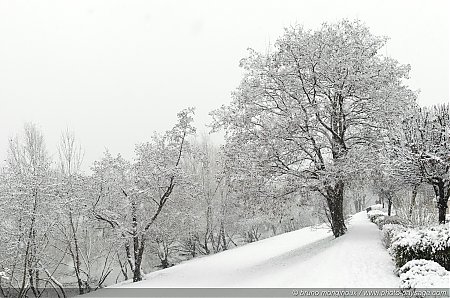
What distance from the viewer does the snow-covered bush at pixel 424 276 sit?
26.0ft

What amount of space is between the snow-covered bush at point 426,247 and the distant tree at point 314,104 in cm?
519

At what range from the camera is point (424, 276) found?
8383 millimetres

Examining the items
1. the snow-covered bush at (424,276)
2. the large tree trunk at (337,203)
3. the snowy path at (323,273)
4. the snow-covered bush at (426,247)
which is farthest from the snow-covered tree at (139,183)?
the snow-covered bush at (424,276)

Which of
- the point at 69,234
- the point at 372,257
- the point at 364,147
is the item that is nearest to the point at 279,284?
the point at 372,257

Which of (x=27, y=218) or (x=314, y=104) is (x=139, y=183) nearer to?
(x=27, y=218)

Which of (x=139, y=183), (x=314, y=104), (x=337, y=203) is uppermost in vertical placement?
(x=314, y=104)

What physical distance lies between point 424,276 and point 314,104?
9.31m

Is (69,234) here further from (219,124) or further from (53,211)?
Result: (219,124)

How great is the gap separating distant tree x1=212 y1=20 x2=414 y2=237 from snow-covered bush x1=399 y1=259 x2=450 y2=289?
6.68 meters

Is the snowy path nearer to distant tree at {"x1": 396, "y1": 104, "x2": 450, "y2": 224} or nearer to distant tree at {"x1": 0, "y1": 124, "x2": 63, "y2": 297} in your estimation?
distant tree at {"x1": 396, "y1": 104, "x2": 450, "y2": 224}

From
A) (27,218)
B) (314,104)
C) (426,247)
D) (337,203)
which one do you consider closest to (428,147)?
(314,104)

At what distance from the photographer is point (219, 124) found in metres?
18.2

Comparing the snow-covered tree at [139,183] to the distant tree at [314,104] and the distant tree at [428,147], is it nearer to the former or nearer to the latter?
the distant tree at [314,104]

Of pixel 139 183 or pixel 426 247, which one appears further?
pixel 139 183
